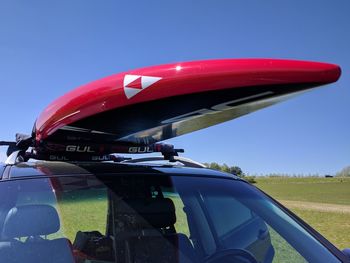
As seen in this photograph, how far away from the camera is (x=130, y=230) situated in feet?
9.18

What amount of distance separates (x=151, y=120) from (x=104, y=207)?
29.4 inches

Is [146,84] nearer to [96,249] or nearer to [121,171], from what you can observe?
[121,171]

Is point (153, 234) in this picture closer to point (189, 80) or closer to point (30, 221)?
point (30, 221)

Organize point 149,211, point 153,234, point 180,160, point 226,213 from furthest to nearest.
Answer: point 180,160 < point 226,213 < point 149,211 < point 153,234

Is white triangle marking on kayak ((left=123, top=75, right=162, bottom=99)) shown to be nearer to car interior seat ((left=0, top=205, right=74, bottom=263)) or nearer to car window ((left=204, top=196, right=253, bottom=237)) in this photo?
car interior seat ((left=0, top=205, right=74, bottom=263))

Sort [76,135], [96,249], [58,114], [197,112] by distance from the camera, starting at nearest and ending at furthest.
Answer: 1. [96,249]
2. [197,112]
3. [58,114]
4. [76,135]

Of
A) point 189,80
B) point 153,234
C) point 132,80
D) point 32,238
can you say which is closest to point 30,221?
point 32,238

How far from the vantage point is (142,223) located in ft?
9.04

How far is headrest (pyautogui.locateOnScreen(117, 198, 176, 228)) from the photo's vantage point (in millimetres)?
2797

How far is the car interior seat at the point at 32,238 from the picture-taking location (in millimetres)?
2238

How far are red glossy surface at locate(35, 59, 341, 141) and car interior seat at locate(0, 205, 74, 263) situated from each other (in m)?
0.75

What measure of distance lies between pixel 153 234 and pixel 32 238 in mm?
676

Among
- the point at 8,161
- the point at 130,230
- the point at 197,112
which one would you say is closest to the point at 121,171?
the point at 130,230

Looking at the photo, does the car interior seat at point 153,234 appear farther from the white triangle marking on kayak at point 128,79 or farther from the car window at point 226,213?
the white triangle marking on kayak at point 128,79
